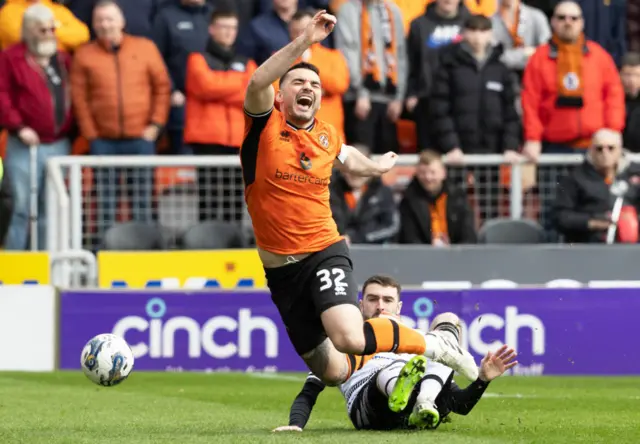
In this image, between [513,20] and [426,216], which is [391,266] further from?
[513,20]

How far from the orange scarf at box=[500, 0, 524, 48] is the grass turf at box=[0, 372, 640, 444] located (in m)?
4.89

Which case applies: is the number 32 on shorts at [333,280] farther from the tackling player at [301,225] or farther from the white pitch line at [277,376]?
the white pitch line at [277,376]

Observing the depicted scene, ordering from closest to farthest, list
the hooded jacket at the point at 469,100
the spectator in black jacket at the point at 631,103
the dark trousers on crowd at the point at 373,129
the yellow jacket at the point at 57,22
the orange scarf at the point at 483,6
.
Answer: the hooded jacket at the point at 469,100
the yellow jacket at the point at 57,22
the dark trousers on crowd at the point at 373,129
the spectator in black jacket at the point at 631,103
the orange scarf at the point at 483,6

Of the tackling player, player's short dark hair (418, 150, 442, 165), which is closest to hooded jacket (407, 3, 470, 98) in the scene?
player's short dark hair (418, 150, 442, 165)

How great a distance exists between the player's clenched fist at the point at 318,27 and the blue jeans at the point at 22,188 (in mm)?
8337

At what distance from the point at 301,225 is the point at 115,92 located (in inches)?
300

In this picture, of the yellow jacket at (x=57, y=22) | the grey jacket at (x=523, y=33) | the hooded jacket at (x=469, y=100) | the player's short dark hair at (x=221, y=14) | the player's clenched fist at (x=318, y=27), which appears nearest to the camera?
the player's clenched fist at (x=318, y=27)

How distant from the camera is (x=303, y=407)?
911 centimetres

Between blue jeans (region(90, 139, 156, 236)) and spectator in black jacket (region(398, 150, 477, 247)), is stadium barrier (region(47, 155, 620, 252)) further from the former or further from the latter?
spectator in black jacket (region(398, 150, 477, 247))

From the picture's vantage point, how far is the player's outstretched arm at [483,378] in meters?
8.78

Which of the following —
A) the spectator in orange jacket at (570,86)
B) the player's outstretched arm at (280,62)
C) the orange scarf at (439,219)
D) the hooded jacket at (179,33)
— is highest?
the hooded jacket at (179,33)

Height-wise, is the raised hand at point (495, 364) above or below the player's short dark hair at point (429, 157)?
below

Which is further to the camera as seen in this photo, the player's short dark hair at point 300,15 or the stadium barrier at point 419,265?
the player's short dark hair at point 300,15

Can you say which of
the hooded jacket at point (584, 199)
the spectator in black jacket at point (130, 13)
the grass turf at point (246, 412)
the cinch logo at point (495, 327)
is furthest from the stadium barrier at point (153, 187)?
the grass turf at point (246, 412)
